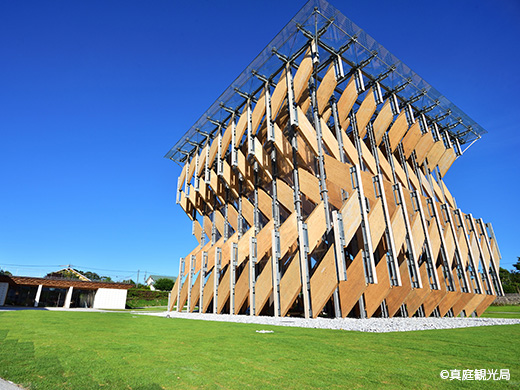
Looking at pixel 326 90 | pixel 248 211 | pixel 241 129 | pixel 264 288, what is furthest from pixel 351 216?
pixel 241 129

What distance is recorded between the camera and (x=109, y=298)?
3325 cm

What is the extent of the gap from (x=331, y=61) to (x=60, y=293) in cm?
3556

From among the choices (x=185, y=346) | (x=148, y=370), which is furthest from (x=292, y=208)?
(x=148, y=370)

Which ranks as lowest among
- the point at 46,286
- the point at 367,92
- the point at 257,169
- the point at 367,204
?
the point at 46,286

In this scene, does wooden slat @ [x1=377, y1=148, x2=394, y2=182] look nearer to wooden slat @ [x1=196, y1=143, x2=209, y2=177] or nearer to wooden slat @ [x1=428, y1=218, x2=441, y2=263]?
wooden slat @ [x1=428, y1=218, x2=441, y2=263]

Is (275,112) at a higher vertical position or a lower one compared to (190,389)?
higher

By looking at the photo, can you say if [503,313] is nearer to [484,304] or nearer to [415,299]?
[484,304]

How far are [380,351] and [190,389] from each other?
137 inches

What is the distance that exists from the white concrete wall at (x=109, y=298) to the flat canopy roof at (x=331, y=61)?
2100cm

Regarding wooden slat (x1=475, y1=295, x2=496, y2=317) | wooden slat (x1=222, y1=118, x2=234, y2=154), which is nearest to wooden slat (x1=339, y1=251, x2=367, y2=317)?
wooden slat (x1=475, y1=295, x2=496, y2=317)

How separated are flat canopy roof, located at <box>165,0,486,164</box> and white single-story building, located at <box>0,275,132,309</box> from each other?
69.8 feet

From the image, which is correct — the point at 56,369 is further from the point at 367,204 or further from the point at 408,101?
the point at 408,101

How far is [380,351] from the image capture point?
16.6 ft

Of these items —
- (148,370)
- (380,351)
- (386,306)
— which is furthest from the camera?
(386,306)
